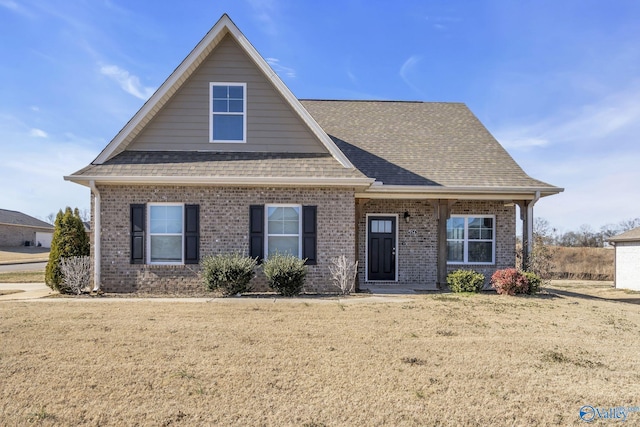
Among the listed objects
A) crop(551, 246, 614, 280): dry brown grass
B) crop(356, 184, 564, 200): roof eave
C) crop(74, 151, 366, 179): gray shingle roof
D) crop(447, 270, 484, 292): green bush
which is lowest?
crop(551, 246, 614, 280): dry brown grass

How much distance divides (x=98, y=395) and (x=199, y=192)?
289 inches

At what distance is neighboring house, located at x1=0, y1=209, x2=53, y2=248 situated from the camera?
45812mm

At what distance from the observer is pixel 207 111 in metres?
11.8

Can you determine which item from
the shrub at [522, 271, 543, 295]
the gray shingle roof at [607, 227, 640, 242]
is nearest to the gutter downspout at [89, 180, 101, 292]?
the shrub at [522, 271, 543, 295]

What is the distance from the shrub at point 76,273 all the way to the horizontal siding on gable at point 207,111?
3.22m

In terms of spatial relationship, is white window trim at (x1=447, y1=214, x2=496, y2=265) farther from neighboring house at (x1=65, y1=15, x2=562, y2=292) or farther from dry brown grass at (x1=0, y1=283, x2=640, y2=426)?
dry brown grass at (x1=0, y1=283, x2=640, y2=426)

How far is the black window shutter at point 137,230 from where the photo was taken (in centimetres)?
1118

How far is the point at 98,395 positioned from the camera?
14.4 feet

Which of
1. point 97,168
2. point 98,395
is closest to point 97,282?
point 97,168

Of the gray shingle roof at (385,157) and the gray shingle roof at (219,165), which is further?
the gray shingle roof at (385,157)

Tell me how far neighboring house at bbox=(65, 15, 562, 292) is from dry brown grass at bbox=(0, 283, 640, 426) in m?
2.70

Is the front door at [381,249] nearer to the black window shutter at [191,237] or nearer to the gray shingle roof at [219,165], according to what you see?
the gray shingle roof at [219,165]

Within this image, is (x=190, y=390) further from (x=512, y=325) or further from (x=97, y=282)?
(x=97, y=282)

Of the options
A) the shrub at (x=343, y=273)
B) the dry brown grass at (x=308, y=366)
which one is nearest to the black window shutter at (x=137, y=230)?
the dry brown grass at (x=308, y=366)
